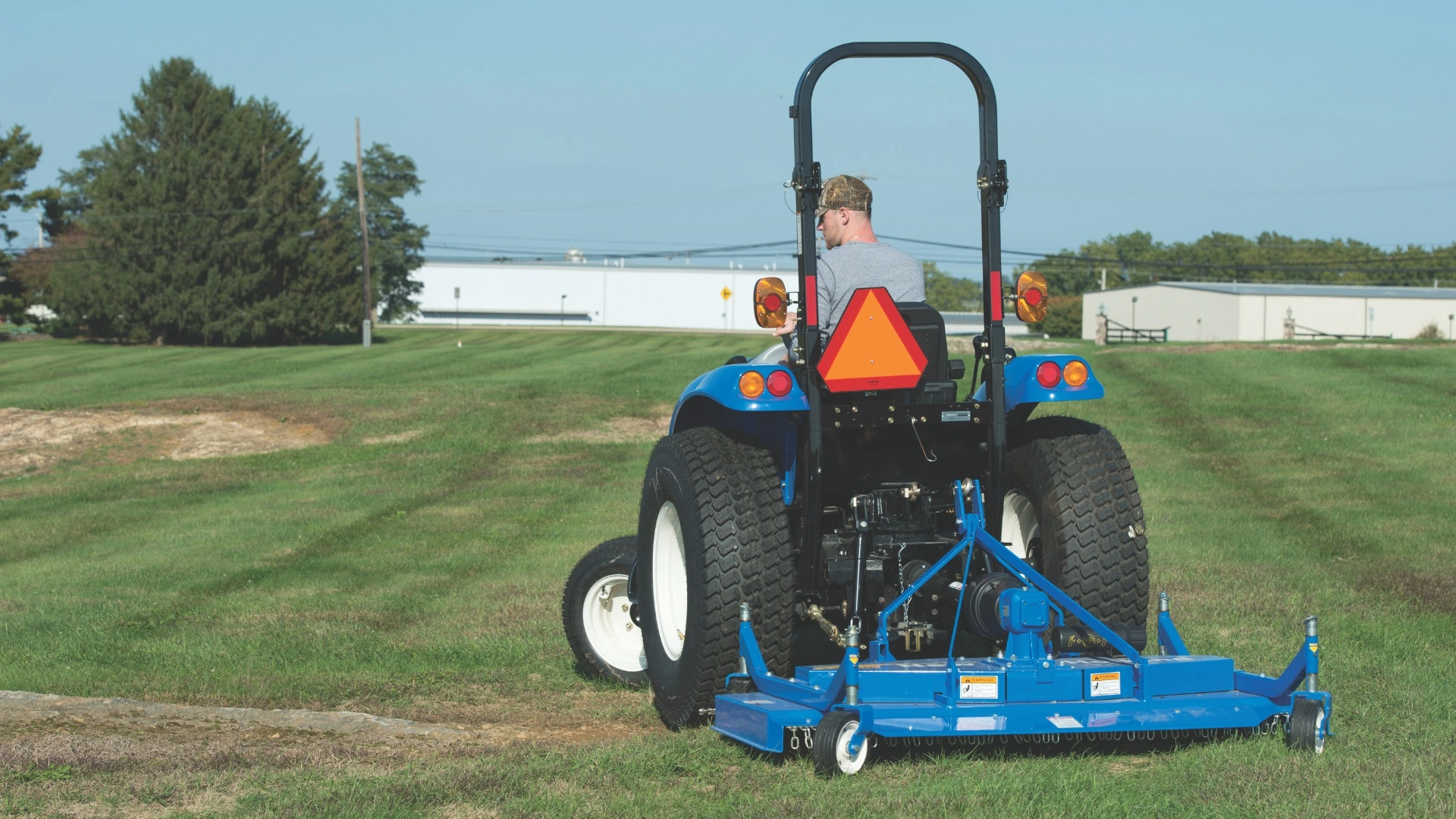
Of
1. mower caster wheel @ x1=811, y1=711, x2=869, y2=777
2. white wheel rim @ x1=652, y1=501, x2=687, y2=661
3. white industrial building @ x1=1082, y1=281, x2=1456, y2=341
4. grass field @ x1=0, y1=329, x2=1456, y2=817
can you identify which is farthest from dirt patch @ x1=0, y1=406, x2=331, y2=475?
white industrial building @ x1=1082, y1=281, x2=1456, y2=341

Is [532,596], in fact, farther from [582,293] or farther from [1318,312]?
[582,293]

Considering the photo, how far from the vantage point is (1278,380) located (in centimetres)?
2441

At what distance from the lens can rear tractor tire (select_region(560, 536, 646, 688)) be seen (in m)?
6.95

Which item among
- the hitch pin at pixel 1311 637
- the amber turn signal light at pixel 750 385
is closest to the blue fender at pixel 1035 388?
the amber turn signal light at pixel 750 385

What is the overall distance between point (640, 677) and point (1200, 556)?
17.5 ft

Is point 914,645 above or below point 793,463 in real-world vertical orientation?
below

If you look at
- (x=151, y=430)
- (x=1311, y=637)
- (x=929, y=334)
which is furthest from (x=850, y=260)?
(x=151, y=430)

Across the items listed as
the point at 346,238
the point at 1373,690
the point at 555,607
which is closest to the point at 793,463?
the point at 1373,690

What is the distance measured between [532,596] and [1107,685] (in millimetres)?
5772

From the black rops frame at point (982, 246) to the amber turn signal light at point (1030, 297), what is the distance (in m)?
0.09

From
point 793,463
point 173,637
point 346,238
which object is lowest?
point 173,637

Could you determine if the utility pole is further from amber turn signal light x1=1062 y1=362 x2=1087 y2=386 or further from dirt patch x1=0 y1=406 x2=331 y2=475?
amber turn signal light x1=1062 y1=362 x2=1087 y2=386

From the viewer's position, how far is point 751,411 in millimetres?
5480

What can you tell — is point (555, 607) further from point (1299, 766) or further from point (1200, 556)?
point (1299, 766)
